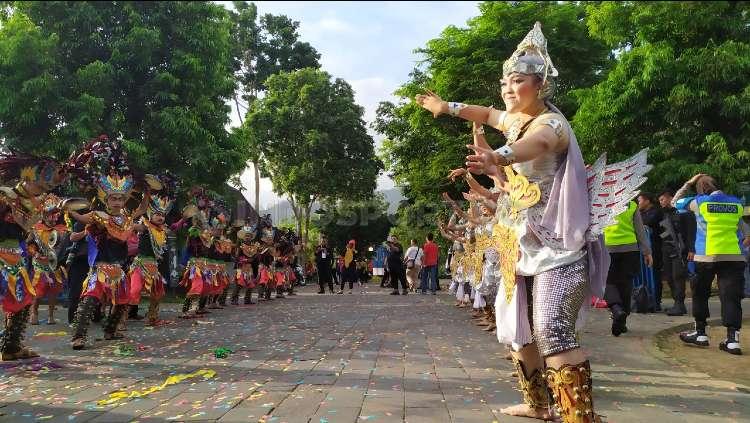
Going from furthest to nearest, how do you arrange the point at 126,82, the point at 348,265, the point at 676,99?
the point at 348,265 → the point at 126,82 → the point at 676,99

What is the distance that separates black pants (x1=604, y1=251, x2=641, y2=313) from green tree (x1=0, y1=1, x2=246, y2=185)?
14396 millimetres

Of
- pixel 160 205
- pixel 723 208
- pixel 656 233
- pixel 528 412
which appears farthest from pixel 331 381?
pixel 656 233

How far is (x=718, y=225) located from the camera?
21.7 feet

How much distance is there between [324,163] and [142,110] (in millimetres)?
13096

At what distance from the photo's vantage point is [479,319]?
10406 millimetres

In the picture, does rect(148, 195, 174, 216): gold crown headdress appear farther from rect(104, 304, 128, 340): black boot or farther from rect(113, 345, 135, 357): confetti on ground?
rect(113, 345, 135, 357): confetti on ground

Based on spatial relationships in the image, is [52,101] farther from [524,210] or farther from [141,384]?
[524,210]

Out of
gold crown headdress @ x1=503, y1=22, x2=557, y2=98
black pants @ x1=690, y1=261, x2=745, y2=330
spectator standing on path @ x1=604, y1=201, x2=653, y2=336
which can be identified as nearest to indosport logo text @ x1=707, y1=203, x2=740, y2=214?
black pants @ x1=690, y1=261, x2=745, y2=330


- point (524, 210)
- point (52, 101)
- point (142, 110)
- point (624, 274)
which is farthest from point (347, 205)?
point (524, 210)

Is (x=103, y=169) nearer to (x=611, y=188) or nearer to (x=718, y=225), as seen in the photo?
(x=611, y=188)

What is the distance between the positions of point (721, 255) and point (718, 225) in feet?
1.07

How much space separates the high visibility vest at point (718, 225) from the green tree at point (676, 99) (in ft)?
30.5

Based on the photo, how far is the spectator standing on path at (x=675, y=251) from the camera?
32.0ft

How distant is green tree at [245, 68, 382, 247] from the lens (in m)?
31.7
